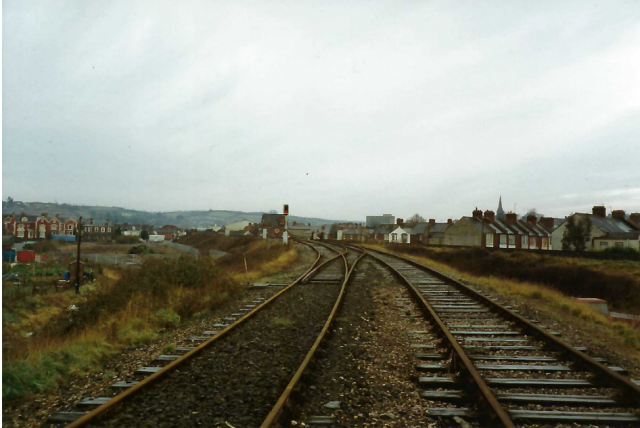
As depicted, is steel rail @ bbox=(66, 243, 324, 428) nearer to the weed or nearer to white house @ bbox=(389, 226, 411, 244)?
the weed

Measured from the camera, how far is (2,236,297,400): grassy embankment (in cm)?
538

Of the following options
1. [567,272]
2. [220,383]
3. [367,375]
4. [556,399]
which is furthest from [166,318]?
[567,272]

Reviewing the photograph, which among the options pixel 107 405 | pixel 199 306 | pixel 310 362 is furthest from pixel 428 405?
pixel 199 306

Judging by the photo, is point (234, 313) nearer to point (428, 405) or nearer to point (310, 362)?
point (310, 362)

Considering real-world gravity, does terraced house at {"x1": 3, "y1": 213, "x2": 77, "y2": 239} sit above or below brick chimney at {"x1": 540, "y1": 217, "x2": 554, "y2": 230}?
below

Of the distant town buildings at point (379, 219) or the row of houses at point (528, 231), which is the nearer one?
the row of houses at point (528, 231)

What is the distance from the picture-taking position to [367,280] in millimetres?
14430

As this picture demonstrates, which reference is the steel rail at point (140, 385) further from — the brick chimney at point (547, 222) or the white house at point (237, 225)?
the white house at point (237, 225)

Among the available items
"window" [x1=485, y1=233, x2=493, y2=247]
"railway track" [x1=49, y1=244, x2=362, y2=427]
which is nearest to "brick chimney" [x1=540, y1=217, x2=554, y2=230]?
"window" [x1=485, y1=233, x2=493, y2=247]

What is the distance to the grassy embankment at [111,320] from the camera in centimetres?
538

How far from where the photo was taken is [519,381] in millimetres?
4797

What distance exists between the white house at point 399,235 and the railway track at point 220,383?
79.1 meters

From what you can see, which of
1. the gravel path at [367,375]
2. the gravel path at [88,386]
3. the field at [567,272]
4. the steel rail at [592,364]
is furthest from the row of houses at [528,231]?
the gravel path at [88,386]

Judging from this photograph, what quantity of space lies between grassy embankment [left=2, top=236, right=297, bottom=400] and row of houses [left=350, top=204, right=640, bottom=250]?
4213 centimetres
